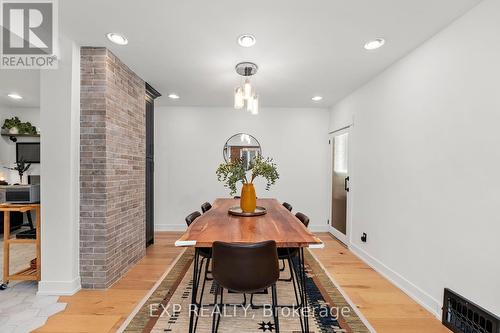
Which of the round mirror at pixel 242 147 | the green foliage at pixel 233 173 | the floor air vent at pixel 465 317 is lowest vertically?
→ the floor air vent at pixel 465 317

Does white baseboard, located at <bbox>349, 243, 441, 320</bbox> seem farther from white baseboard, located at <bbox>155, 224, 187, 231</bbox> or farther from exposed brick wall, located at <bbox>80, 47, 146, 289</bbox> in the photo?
white baseboard, located at <bbox>155, 224, 187, 231</bbox>

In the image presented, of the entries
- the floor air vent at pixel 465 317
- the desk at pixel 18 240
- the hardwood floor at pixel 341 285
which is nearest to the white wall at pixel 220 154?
the hardwood floor at pixel 341 285

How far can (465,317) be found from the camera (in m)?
1.78

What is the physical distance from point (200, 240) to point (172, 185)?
3.50m

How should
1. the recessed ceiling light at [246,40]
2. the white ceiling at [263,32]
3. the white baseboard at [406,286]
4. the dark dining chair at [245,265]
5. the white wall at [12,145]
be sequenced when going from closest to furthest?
the dark dining chair at [245,265], the white ceiling at [263,32], the white baseboard at [406,286], the recessed ceiling light at [246,40], the white wall at [12,145]

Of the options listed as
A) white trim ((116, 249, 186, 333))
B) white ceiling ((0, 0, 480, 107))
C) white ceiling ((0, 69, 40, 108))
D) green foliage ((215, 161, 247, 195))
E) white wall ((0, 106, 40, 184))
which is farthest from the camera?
white wall ((0, 106, 40, 184))

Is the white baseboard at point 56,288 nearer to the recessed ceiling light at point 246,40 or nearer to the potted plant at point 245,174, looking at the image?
the potted plant at point 245,174

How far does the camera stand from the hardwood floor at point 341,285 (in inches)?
77.2

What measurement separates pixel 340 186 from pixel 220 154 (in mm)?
2369

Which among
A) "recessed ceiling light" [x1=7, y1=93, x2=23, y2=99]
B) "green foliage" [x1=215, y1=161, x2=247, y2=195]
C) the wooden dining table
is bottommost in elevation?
the wooden dining table

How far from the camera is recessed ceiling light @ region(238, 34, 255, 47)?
2.23 metres

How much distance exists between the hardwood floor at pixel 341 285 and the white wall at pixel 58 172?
0.99 ft

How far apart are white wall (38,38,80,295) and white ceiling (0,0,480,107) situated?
1.56 feet

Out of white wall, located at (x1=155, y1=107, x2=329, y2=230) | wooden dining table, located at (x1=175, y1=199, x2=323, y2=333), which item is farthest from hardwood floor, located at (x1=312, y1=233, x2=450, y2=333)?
white wall, located at (x1=155, y1=107, x2=329, y2=230)
